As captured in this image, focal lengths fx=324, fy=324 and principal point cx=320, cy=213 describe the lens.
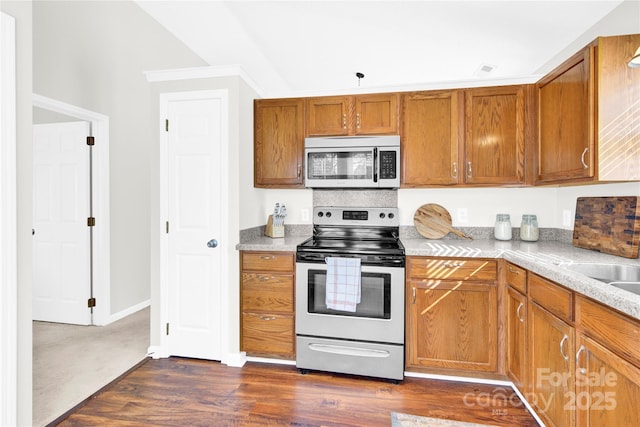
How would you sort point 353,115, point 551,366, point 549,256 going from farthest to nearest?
point 353,115
point 549,256
point 551,366

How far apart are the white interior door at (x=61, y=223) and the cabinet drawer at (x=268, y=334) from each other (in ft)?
6.43

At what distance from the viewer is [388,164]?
263 cm

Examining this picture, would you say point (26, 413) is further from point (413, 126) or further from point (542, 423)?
point (413, 126)

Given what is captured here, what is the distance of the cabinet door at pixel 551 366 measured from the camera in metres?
1.48

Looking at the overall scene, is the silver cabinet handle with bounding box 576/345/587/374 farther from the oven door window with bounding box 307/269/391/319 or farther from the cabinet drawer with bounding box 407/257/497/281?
the oven door window with bounding box 307/269/391/319

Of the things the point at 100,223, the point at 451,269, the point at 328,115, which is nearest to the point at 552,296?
the point at 451,269

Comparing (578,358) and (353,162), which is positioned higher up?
(353,162)

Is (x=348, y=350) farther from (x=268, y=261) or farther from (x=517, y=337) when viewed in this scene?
(x=517, y=337)

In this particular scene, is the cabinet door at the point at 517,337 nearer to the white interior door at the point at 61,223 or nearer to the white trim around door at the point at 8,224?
the white trim around door at the point at 8,224

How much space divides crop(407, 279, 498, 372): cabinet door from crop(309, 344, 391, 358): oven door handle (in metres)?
0.22

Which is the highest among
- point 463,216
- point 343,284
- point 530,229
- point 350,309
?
point 463,216

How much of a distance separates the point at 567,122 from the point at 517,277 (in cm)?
102

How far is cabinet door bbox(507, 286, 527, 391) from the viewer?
76.5 inches

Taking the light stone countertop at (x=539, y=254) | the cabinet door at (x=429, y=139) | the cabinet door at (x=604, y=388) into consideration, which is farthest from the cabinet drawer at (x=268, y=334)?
the cabinet door at (x=604, y=388)
